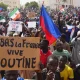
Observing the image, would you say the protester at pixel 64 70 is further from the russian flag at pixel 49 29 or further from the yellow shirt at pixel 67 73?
the russian flag at pixel 49 29

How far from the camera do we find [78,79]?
18.8 ft

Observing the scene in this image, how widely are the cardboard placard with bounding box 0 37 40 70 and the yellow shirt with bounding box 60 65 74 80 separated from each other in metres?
0.73

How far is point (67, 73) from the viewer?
5.41 metres

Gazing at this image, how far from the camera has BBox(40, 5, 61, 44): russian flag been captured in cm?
719

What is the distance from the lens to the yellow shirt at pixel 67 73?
535cm

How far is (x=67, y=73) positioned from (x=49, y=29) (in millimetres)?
2244

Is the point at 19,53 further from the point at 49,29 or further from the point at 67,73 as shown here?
the point at 49,29

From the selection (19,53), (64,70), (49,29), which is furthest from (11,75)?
(49,29)

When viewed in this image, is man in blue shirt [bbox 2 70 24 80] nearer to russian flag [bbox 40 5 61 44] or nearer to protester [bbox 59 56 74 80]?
protester [bbox 59 56 74 80]

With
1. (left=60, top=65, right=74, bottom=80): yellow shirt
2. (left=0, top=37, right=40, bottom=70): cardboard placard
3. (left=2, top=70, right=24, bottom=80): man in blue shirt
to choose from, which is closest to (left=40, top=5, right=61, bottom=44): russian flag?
(left=60, top=65, right=74, bottom=80): yellow shirt

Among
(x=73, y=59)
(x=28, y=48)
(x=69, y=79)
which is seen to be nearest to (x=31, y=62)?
(x=28, y=48)

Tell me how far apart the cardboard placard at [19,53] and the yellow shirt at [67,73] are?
2.40 ft

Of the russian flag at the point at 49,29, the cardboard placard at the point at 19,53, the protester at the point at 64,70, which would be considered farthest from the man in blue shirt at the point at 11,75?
the russian flag at the point at 49,29

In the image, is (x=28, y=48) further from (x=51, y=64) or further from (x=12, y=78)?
(x=12, y=78)
